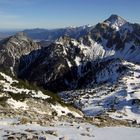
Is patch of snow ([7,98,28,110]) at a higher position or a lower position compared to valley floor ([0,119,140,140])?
lower

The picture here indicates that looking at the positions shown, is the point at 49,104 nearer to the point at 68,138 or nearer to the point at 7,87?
the point at 7,87

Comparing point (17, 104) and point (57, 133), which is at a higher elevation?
point (57, 133)

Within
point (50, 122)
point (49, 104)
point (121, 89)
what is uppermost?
point (50, 122)

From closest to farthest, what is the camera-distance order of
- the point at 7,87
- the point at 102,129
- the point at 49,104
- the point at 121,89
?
the point at 102,129, the point at 49,104, the point at 7,87, the point at 121,89

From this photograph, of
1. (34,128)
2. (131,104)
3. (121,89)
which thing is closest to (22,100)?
(34,128)

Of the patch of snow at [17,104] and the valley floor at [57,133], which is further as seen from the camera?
the patch of snow at [17,104]

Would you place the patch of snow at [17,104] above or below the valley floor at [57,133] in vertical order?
below

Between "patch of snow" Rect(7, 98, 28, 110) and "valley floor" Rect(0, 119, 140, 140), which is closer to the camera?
"valley floor" Rect(0, 119, 140, 140)

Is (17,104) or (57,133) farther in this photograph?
(17,104)
